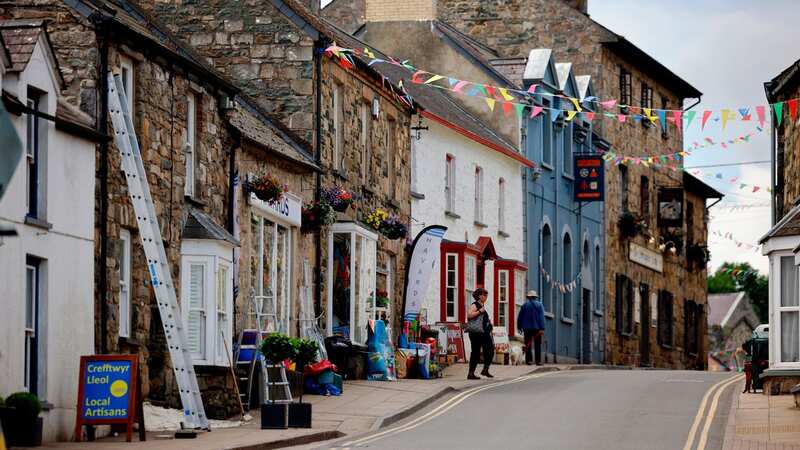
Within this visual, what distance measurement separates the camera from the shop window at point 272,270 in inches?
1133

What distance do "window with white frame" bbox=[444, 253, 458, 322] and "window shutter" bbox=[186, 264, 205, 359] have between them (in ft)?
54.5

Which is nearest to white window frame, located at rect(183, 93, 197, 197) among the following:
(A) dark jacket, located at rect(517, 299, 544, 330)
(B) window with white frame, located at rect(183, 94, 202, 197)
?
(B) window with white frame, located at rect(183, 94, 202, 197)

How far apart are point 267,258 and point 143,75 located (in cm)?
648

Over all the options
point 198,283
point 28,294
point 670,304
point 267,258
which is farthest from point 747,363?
point 670,304

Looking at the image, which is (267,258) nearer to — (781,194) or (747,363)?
(747,363)

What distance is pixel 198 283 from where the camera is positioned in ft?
82.2

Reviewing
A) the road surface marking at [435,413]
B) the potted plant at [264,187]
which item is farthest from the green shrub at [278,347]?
the potted plant at [264,187]

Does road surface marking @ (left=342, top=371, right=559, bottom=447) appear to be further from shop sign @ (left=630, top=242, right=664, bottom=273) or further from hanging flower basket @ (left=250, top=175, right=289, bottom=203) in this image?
shop sign @ (left=630, top=242, right=664, bottom=273)

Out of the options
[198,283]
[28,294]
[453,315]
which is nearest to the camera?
[28,294]

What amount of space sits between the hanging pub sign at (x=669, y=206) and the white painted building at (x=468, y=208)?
44.7 feet

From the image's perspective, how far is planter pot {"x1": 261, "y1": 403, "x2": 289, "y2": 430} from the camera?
22531 mm

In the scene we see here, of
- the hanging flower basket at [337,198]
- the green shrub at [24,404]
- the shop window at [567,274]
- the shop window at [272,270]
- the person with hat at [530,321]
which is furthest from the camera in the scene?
the shop window at [567,274]

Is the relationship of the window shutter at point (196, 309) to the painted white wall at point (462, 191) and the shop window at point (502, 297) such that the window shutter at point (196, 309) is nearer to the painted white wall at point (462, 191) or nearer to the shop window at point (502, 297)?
the painted white wall at point (462, 191)

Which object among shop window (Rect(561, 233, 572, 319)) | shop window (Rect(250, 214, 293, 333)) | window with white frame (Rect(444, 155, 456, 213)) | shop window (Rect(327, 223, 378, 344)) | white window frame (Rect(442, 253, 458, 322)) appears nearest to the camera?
shop window (Rect(250, 214, 293, 333))
